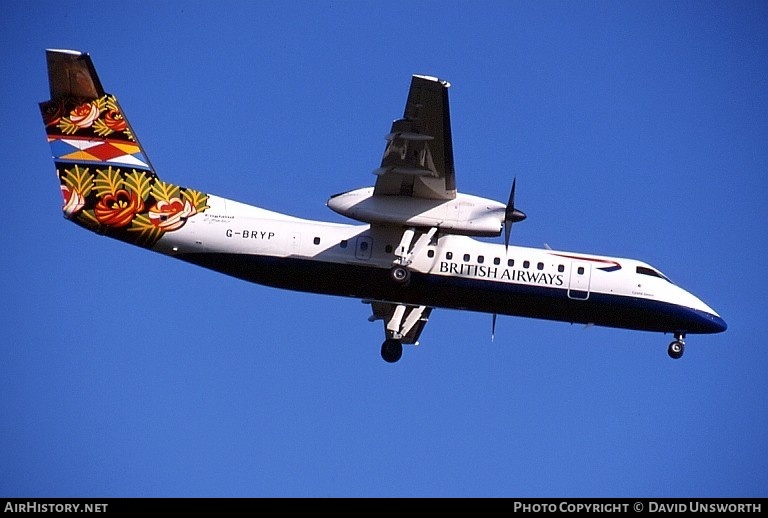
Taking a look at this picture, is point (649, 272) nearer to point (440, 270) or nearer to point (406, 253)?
point (440, 270)

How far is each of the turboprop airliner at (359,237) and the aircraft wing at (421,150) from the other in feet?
0.17

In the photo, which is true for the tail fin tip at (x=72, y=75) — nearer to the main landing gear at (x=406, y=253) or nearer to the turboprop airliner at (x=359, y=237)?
the turboprop airliner at (x=359, y=237)

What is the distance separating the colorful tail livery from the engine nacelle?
379 centimetres

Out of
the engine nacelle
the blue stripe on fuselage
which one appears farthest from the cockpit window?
the engine nacelle

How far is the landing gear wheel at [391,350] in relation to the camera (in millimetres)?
31016

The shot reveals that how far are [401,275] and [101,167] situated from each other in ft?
25.8

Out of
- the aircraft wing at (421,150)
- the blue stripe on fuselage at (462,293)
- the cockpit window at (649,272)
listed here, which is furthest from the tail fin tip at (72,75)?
the cockpit window at (649,272)

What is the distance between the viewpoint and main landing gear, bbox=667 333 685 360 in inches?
1170

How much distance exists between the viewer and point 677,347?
97.6 ft
